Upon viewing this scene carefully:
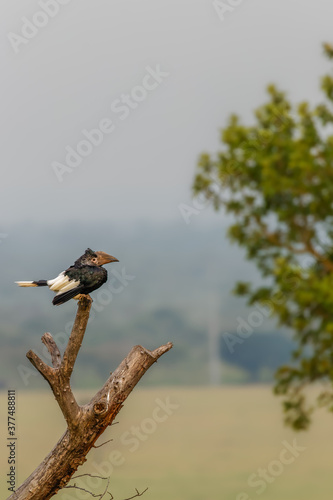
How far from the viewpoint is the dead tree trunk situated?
12.9 feet

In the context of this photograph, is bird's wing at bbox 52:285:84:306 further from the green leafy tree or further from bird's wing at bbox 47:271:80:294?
the green leafy tree

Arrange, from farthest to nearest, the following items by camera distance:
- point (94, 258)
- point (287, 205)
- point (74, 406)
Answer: point (287, 205) → point (94, 258) → point (74, 406)

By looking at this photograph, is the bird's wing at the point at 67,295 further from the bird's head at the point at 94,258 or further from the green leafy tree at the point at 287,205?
the green leafy tree at the point at 287,205

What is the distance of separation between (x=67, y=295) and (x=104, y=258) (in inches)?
13.5

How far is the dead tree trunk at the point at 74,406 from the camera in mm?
3943

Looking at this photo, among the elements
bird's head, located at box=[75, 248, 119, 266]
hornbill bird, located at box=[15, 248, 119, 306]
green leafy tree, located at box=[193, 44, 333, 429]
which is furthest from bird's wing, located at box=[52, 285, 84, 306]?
green leafy tree, located at box=[193, 44, 333, 429]

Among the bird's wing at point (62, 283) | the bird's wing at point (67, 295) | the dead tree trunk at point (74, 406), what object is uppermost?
the bird's wing at point (62, 283)

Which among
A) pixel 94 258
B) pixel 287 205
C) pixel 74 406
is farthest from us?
pixel 287 205

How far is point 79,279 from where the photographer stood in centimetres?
398

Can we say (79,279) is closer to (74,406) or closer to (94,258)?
(94,258)

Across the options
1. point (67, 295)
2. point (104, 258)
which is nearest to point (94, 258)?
point (104, 258)

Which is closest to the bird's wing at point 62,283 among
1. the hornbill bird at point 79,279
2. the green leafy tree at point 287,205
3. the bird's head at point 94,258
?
the hornbill bird at point 79,279

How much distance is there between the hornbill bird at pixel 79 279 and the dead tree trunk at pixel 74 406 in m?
0.07

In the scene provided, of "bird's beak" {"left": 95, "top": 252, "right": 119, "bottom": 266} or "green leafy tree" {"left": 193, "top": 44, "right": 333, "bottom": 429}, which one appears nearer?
"bird's beak" {"left": 95, "top": 252, "right": 119, "bottom": 266}
